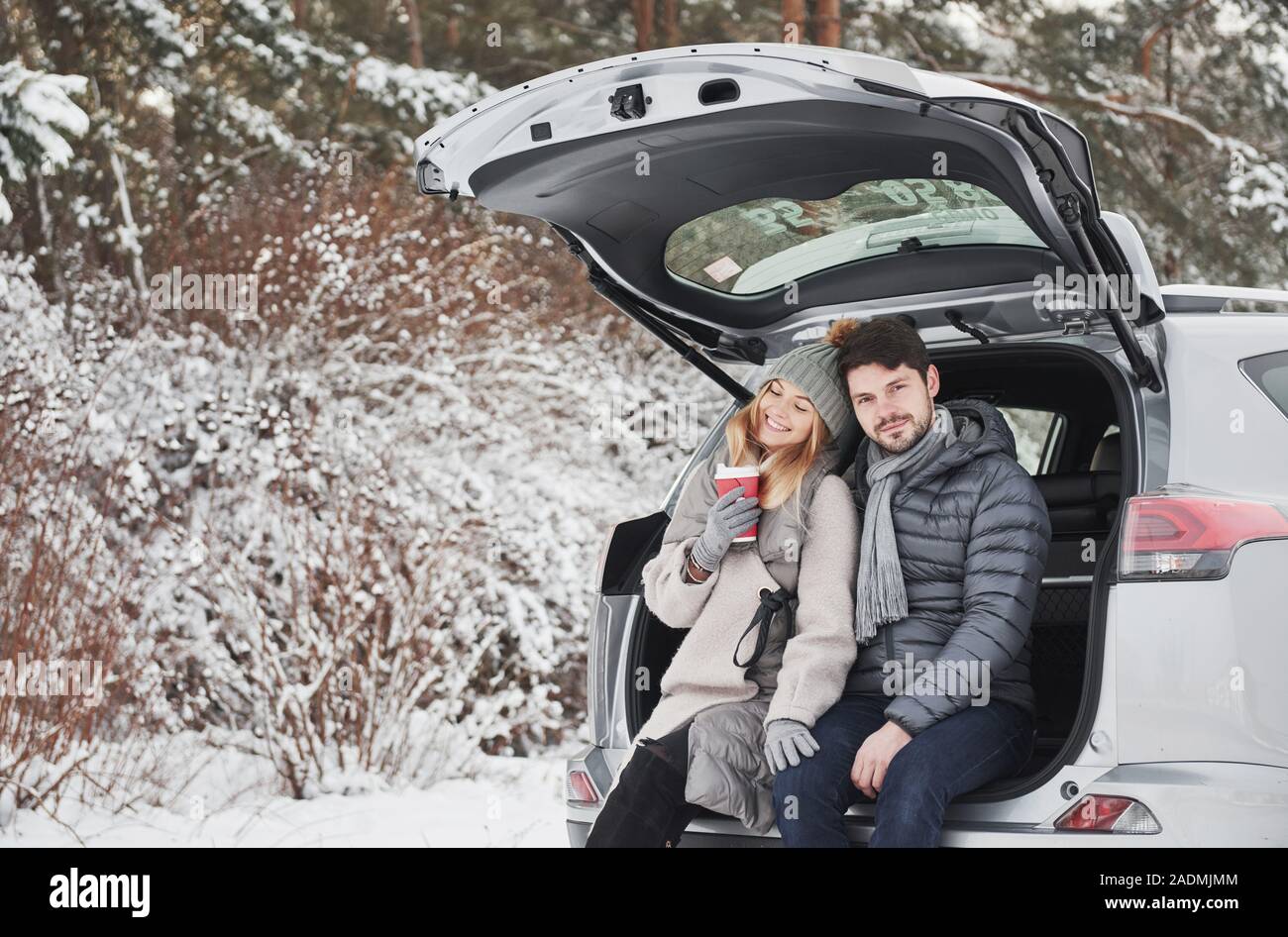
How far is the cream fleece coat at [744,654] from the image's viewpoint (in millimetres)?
2984

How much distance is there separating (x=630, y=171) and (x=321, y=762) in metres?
3.57

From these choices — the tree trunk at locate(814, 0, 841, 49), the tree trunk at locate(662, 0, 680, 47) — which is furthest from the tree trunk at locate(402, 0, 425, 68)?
the tree trunk at locate(814, 0, 841, 49)

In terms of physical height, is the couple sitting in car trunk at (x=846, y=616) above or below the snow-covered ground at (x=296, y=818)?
above

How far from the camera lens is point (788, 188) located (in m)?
3.21

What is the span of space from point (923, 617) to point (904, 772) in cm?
40

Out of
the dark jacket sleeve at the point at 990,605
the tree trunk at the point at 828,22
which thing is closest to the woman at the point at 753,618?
the dark jacket sleeve at the point at 990,605

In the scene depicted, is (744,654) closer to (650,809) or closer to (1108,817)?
(650,809)

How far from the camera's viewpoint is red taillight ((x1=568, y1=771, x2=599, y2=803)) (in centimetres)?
334

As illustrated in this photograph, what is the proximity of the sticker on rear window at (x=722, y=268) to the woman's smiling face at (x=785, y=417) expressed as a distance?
0.48 m

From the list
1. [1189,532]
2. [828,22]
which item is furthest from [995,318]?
[828,22]

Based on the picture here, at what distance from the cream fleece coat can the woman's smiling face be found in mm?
156

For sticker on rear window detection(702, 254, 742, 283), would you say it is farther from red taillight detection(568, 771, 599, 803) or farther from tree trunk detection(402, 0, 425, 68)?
tree trunk detection(402, 0, 425, 68)

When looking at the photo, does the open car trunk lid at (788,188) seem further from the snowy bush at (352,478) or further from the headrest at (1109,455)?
the snowy bush at (352,478)

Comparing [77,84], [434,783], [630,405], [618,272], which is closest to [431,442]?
[630,405]
